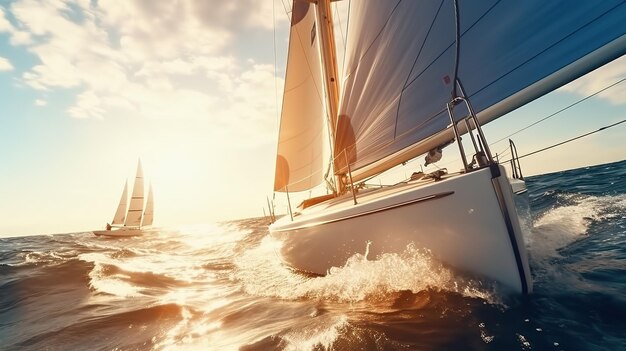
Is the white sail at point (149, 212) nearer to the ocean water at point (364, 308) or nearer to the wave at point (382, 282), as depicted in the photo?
the ocean water at point (364, 308)

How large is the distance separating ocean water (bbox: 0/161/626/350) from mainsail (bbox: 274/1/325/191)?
2863 mm

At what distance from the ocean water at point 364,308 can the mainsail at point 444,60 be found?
5.40 ft

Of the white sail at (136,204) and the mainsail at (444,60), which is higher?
the white sail at (136,204)

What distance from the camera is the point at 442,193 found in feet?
8.70

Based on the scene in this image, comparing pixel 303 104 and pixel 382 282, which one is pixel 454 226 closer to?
pixel 382 282

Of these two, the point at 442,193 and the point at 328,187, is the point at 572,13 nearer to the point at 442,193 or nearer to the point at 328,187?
the point at 442,193

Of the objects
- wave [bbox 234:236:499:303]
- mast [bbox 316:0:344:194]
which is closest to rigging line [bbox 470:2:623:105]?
wave [bbox 234:236:499:303]

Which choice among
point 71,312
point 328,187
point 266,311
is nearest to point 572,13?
point 266,311

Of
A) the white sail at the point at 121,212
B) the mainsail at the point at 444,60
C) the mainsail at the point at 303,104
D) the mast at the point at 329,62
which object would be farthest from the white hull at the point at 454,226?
the white sail at the point at 121,212

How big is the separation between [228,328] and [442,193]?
2.49 meters

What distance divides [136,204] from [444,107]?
117 feet

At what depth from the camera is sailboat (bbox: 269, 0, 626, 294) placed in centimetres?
249

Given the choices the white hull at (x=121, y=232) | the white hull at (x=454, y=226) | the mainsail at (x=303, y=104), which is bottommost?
the white hull at (x=454, y=226)

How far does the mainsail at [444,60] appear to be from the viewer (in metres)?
2.65
